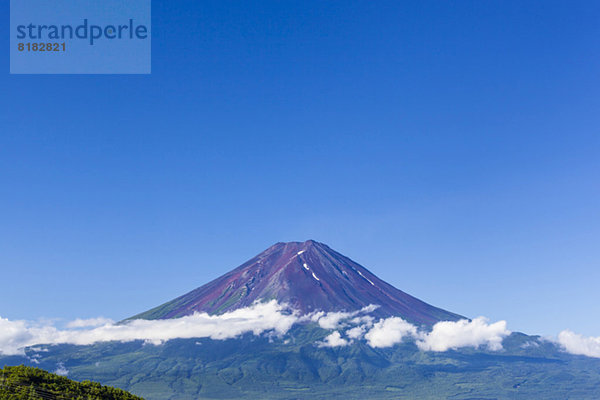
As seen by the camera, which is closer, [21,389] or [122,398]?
[21,389]

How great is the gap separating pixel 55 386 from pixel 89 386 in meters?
4.02

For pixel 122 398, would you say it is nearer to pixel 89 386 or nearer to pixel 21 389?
pixel 89 386

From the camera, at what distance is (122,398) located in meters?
58.1

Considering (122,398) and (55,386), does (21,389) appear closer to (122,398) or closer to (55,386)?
(55,386)

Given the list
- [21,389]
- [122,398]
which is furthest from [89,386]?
[21,389]

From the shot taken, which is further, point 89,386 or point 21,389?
point 89,386

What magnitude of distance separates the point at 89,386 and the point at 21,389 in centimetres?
695

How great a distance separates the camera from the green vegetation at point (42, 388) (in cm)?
5238

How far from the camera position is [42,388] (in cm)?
5438

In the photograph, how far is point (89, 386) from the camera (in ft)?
192

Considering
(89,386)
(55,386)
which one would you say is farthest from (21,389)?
(89,386)

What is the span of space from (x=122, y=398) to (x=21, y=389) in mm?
8793

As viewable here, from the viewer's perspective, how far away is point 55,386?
55.1 metres

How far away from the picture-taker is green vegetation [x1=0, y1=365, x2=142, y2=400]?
52.4 m
